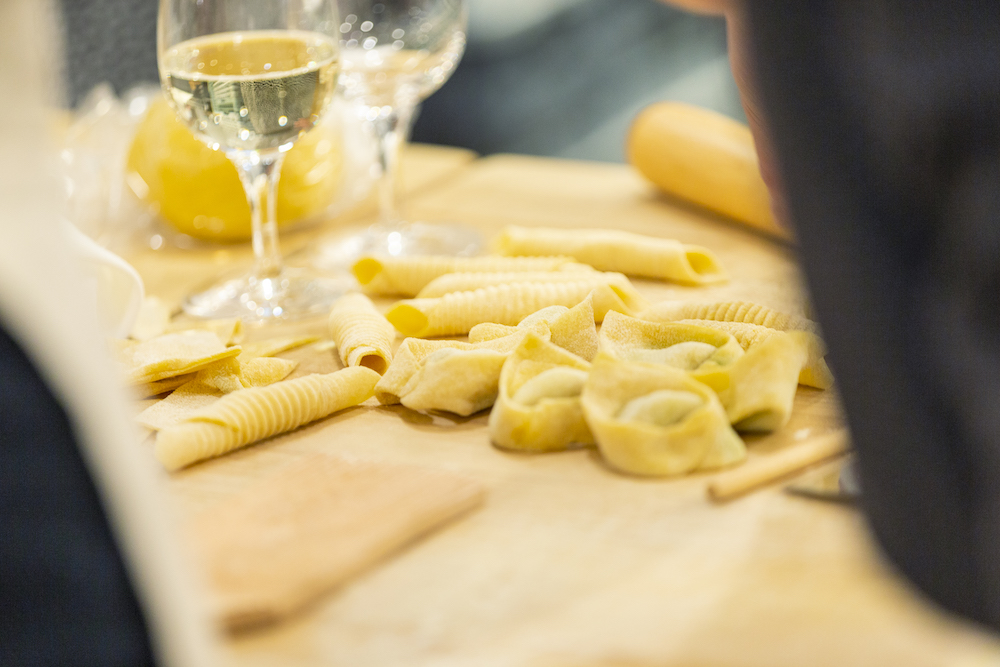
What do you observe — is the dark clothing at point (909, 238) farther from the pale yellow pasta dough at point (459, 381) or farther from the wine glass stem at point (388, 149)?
the wine glass stem at point (388, 149)

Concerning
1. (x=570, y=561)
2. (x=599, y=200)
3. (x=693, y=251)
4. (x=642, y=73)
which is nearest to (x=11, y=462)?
(x=570, y=561)

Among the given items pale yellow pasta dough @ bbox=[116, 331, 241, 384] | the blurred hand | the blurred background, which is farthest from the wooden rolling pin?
the blurred background

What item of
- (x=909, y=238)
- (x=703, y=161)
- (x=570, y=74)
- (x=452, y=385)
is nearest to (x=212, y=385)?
(x=452, y=385)

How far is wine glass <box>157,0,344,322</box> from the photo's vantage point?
3.03ft

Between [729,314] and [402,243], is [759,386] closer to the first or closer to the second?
[729,314]

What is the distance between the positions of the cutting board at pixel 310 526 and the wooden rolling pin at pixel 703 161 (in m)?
0.65

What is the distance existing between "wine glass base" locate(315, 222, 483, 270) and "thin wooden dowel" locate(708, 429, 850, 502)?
574mm

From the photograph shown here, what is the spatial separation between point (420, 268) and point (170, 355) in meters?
0.27

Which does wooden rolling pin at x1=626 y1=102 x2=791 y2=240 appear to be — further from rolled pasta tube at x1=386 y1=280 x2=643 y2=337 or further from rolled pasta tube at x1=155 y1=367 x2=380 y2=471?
rolled pasta tube at x1=155 y1=367 x2=380 y2=471

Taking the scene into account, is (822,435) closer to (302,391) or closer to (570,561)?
(570,561)

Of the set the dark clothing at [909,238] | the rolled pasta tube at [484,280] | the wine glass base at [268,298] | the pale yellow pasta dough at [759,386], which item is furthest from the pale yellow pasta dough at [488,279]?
the dark clothing at [909,238]

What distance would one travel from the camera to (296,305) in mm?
1038

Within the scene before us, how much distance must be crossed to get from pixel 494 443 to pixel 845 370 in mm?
320

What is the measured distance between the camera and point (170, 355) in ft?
2.82
